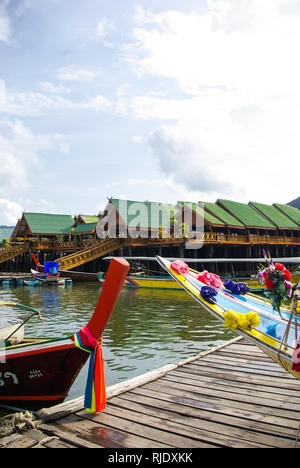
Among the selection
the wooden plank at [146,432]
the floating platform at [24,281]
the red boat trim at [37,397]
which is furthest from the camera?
the floating platform at [24,281]

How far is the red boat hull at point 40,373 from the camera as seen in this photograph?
4.78 m

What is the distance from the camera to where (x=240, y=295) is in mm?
5883

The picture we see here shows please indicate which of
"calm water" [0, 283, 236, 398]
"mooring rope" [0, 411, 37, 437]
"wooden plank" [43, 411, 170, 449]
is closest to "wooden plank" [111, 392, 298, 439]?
"wooden plank" [43, 411, 170, 449]

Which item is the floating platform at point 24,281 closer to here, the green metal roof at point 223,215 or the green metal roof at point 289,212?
the green metal roof at point 223,215

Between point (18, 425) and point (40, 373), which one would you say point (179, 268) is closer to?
point (40, 373)

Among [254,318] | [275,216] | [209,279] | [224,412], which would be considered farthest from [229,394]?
[275,216]

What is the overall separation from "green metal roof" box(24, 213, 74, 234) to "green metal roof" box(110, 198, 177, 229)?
10155 millimetres

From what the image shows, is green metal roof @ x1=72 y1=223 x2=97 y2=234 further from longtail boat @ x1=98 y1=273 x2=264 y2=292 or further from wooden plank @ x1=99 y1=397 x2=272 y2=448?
wooden plank @ x1=99 y1=397 x2=272 y2=448

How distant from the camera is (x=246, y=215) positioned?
118ft

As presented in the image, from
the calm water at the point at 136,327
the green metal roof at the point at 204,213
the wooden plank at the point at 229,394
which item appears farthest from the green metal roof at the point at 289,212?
the wooden plank at the point at 229,394

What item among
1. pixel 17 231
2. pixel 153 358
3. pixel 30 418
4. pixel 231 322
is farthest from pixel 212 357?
pixel 17 231

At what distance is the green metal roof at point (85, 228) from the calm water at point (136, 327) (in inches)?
654
